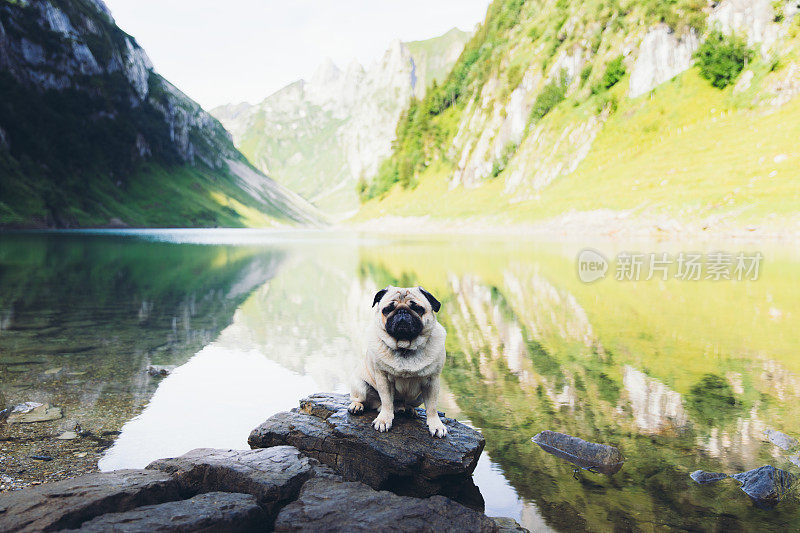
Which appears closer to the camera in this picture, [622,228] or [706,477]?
[706,477]

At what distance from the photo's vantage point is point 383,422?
7.04 meters

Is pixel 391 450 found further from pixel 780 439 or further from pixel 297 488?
pixel 780 439

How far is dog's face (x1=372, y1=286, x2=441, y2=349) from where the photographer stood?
6.38 metres

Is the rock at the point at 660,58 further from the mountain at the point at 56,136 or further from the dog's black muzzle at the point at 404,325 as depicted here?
the mountain at the point at 56,136

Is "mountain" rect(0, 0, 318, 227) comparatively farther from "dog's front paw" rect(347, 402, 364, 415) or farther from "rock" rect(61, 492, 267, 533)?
"rock" rect(61, 492, 267, 533)

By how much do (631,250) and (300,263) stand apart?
107 ft

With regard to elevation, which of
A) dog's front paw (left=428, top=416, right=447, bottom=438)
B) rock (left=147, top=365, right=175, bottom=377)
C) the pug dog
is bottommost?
rock (left=147, top=365, right=175, bottom=377)

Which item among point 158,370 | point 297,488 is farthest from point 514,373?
point 158,370

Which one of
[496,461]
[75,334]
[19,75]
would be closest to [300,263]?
[75,334]

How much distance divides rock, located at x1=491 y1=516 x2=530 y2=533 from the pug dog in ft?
4.82

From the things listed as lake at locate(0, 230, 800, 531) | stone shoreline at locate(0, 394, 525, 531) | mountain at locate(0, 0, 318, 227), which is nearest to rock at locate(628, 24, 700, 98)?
lake at locate(0, 230, 800, 531)

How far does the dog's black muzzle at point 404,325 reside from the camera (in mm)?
6332

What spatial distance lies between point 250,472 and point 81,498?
180 cm

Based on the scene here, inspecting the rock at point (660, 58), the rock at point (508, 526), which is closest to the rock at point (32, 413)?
the rock at point (508, 526)
